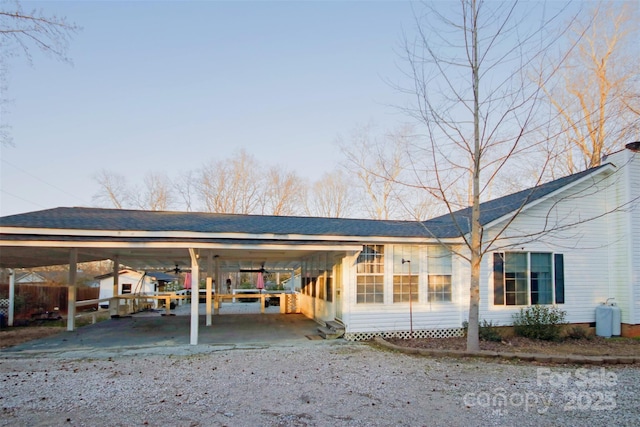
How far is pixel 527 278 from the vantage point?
431 inches

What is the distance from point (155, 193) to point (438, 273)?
27797mm

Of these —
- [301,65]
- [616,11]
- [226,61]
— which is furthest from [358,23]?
[616,11]

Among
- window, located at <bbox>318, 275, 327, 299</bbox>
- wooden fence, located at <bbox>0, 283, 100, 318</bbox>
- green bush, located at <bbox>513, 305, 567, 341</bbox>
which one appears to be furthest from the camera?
wooden fence, located at <bbox>0, 283, 100, 318</bbox>

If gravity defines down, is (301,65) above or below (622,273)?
above

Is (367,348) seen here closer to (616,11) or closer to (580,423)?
(580,423)

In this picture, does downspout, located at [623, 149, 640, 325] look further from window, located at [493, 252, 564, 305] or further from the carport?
the carport

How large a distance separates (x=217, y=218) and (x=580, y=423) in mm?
9583

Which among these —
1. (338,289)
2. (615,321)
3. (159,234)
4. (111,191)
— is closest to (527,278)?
(615,321)

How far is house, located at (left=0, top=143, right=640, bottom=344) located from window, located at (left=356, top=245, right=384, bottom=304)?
0.03 metres

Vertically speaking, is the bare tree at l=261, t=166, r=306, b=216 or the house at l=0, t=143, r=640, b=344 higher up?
the bare tree at l=261, t=166, r=306, b=216

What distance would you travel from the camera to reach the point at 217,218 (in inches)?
469

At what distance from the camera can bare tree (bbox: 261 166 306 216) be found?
32500 millimetres

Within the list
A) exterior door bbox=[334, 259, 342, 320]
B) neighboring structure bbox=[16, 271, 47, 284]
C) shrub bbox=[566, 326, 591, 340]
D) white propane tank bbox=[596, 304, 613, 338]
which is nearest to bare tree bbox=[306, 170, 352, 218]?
exterior door bbox=[334, 259, 342, 320]

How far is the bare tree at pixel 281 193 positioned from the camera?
107 feet
